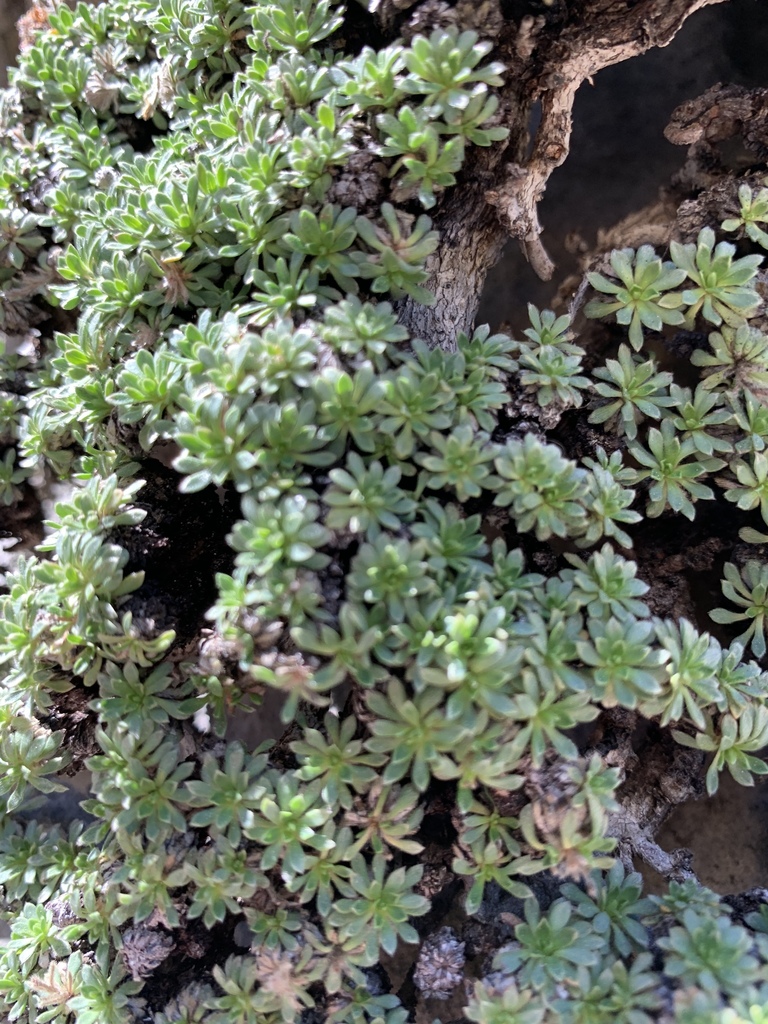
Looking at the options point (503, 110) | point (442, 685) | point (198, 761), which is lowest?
point (198, 761)

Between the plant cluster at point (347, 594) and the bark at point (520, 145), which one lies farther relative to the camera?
the bark at point (520, 145)

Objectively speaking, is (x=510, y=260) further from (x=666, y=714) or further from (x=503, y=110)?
(x=666, y=714)

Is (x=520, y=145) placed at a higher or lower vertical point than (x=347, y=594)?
higher

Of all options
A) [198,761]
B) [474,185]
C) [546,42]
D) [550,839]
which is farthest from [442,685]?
[546,42]

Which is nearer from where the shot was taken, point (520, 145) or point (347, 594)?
point (347, 594)

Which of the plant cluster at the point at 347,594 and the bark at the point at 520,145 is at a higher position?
the bark at the point at 520,145
